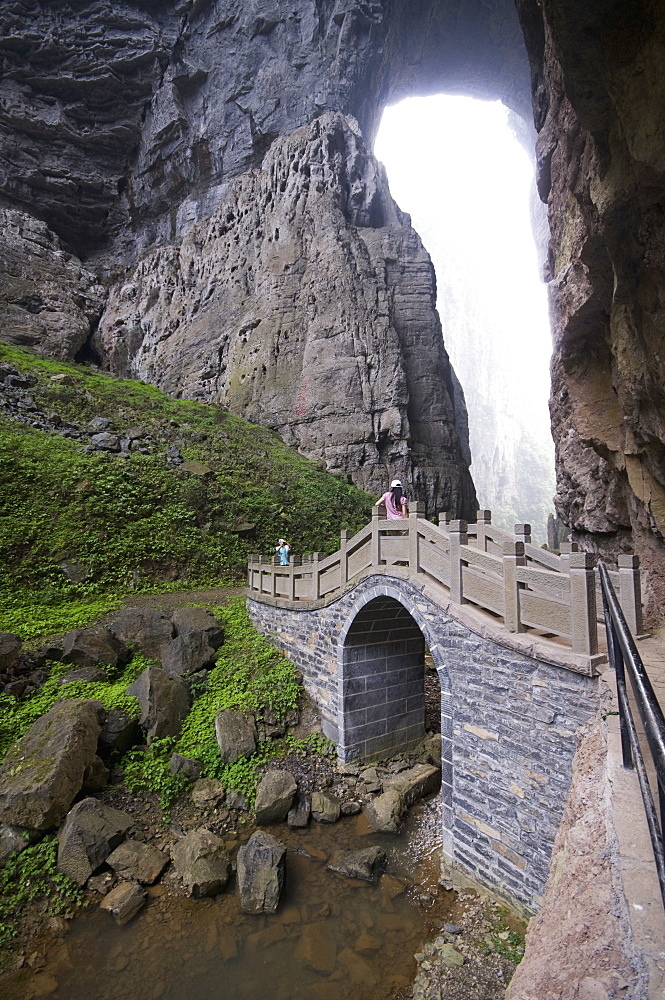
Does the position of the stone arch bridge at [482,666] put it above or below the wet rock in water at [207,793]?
above

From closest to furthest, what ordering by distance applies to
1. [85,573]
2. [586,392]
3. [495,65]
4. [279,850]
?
[279,850], [586,392], [85,573], [495,65]

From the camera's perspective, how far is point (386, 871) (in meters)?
7.43

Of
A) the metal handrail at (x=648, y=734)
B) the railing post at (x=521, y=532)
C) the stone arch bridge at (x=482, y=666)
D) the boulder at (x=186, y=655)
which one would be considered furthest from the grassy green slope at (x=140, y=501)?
the metal handrail at (x=648, y=734)

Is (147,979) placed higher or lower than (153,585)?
lower

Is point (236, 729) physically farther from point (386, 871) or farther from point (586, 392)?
point (586, 392)

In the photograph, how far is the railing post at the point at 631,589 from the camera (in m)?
5.09

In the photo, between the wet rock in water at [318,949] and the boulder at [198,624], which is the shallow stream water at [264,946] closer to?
the wet rock in water at [318,949]

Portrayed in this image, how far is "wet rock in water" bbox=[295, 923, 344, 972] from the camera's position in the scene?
593 cm

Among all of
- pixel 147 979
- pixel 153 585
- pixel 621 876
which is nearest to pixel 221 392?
pixel 153 585

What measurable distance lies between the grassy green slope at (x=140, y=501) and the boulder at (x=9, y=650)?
7.71ft

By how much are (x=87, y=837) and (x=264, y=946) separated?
281 centimetres

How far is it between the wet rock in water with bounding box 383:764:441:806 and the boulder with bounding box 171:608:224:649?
472 centimetres

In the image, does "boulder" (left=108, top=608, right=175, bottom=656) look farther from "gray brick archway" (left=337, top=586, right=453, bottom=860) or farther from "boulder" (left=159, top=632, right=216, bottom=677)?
"gray brick archway" (left=337, top=586, right=453, bottom=860)

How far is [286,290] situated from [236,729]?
77.3ft
